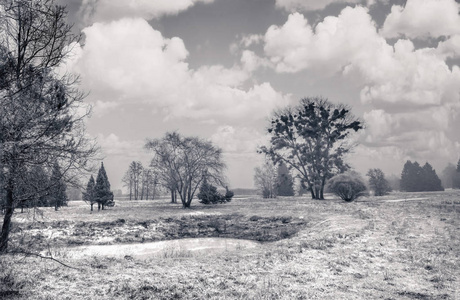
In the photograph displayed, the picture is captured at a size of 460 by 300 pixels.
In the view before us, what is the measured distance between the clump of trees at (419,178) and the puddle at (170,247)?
72740 millimetres

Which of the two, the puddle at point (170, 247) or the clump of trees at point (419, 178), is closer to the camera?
the puddle at point (170, 247)

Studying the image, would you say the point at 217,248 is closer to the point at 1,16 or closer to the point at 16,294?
the point at 16,294

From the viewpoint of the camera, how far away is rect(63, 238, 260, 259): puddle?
10472 mm

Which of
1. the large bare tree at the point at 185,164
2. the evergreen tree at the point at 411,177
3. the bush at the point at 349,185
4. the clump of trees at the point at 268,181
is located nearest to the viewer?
the bush at the point at 349,185

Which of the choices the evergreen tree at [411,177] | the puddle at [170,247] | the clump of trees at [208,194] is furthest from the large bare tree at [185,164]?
the evergreen tree at [411,177]

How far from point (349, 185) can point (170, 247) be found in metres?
18.9

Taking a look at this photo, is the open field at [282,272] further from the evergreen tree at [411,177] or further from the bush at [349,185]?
the evergreen tree at [411,177]

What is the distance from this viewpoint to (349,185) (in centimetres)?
2572

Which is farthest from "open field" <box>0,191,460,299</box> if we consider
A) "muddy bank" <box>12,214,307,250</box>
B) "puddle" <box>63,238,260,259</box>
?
"muddy bank" <box>12,214,307,250</box>

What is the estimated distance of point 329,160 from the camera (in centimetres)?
3186

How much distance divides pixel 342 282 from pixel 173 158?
27.9 metres

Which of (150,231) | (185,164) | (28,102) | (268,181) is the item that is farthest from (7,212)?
(268,181)

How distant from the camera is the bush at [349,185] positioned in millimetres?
25562

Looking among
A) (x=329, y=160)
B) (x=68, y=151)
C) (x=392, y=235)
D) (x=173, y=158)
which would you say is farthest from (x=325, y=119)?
(x=68, y=151)
